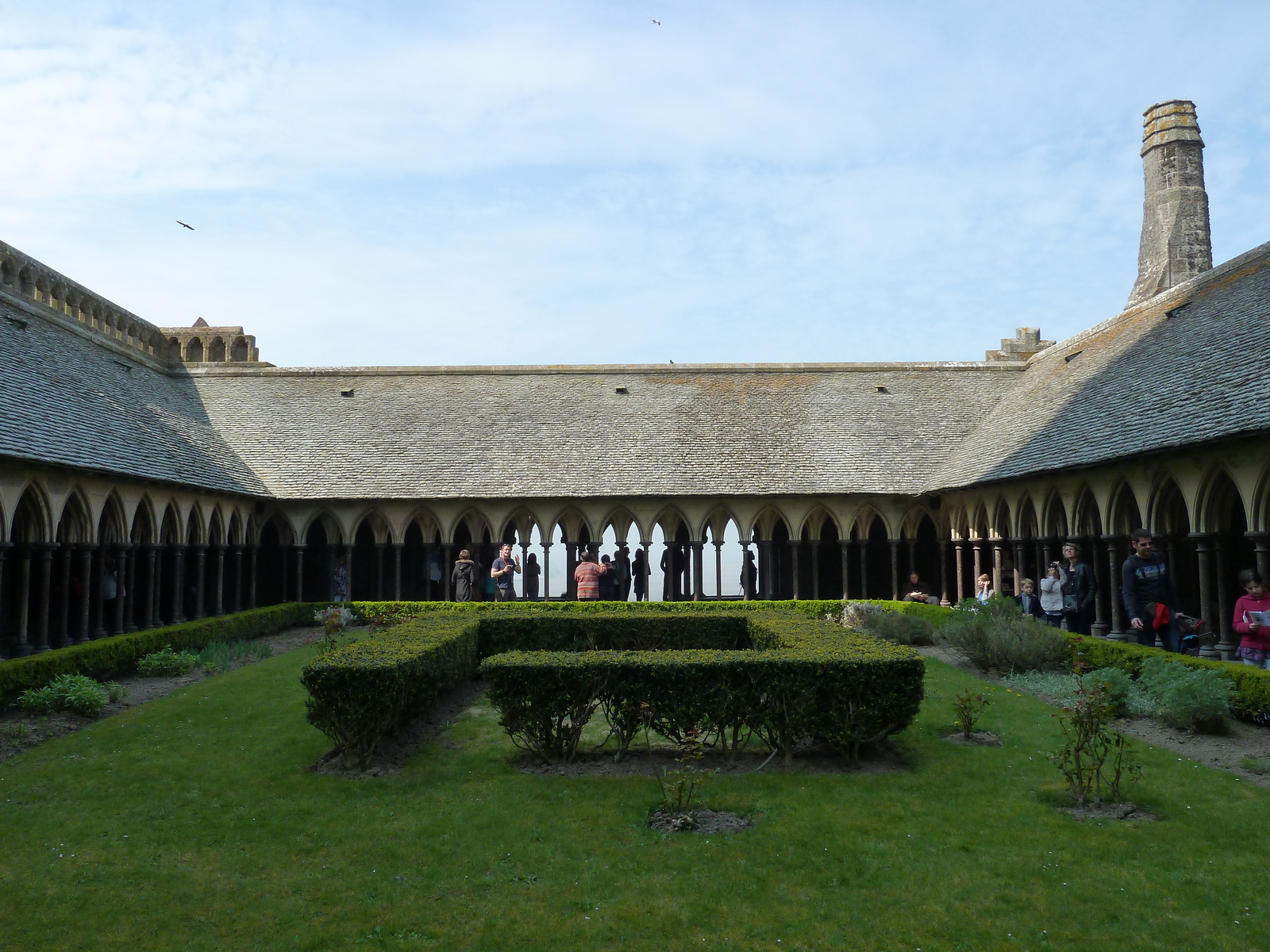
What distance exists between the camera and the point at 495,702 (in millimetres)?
8812

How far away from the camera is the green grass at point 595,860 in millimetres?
5395

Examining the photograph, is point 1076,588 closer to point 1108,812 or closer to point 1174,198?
point 1108,812

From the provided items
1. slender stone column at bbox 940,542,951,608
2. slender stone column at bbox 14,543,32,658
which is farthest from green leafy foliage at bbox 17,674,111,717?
slender stone column at bbox 940,542,951,608

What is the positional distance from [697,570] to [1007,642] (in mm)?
10641

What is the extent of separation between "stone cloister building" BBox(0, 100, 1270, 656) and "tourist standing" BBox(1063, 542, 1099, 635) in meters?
0.43

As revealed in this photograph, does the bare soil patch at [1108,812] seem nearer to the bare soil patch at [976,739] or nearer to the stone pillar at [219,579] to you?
the bare soil patch at [976,739]

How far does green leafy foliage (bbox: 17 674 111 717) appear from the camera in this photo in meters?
10.8

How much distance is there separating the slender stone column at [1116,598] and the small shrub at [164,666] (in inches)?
573

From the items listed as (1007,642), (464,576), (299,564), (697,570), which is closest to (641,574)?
(697,570)

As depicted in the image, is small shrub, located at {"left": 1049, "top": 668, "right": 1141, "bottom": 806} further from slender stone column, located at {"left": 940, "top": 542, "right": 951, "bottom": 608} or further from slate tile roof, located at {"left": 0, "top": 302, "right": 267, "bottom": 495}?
slender stone column, located at {"left": 940, "top": 542, "right": 951, "bottom": 608}

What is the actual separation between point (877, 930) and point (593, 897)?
1.76 metres

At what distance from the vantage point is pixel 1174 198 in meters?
23.9

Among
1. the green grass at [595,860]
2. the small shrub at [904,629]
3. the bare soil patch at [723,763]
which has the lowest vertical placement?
the green grass at [595,860]

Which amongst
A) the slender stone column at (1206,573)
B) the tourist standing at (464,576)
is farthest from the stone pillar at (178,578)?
the slender stone column at (1206,573)
